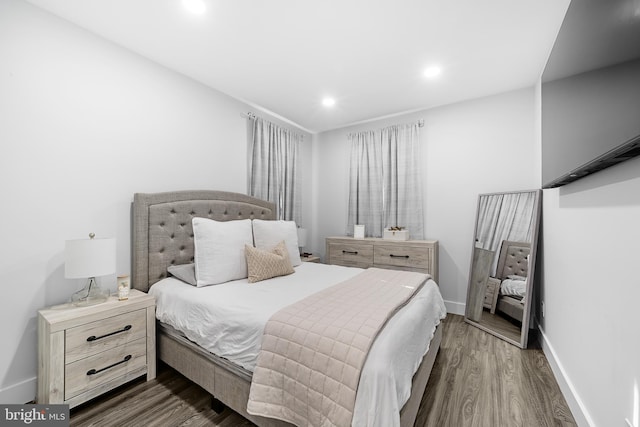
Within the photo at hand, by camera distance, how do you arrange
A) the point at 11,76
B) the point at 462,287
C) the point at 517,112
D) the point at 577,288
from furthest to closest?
the point at 462,287 → the point at 517,112 → the point at 11,76 → the point at 577,288

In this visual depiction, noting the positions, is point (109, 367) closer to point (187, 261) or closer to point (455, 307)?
point (187, 261)

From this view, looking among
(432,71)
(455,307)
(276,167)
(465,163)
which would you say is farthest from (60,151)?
(455,307)

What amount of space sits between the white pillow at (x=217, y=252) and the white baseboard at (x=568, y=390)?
7.78ft

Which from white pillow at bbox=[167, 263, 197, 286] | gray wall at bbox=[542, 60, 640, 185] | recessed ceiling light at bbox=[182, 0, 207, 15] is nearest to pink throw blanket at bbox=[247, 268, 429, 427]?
white pillow at bbox=[167, 263, 197, 286]

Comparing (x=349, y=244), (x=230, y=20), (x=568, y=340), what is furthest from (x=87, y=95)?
(x=568, y=340)

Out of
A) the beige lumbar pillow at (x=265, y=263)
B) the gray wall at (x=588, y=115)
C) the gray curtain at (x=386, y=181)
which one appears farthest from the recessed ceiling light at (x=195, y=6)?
the gray curtain at (x=386, y=181)

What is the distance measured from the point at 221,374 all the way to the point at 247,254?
97 centimetres

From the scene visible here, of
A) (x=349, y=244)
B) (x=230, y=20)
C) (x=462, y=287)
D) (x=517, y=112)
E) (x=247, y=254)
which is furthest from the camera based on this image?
(x=349, y=244)

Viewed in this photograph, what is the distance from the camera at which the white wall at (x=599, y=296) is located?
3.45ft

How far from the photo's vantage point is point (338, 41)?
2.20 metres

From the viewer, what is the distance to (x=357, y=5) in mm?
1829

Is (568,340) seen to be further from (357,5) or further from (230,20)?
(230,20)

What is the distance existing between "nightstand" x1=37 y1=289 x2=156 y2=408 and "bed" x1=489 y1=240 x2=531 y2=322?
3.22 m
